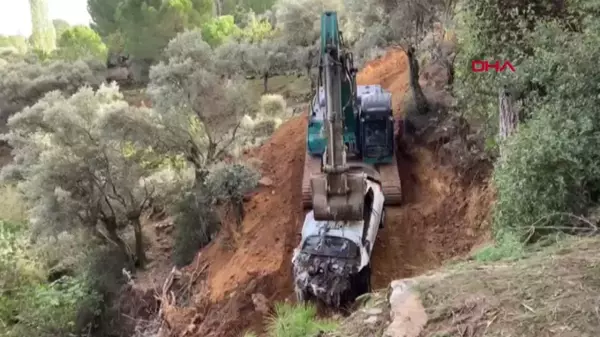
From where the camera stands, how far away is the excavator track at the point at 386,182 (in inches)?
580

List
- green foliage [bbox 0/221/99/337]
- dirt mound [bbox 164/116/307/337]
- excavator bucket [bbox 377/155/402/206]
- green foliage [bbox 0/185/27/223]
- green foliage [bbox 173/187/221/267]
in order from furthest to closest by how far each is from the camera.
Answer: green foliage [bbox 0/185/27/223] < green foliage [bbox 173/187/221/267] < green foliage [bbox 0/221/99/337] < excavator bucket [bbox 377/155/402/206] < dirt mound [bbox 164/116/307/337]

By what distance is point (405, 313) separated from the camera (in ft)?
18.0

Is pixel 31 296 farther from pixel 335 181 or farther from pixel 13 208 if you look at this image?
pixel 335 181

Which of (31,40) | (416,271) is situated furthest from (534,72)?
(31,40)

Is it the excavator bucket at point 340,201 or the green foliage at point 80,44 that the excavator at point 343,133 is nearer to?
the excavator bucket at point 340,201

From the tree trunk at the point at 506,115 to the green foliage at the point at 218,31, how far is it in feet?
77.0

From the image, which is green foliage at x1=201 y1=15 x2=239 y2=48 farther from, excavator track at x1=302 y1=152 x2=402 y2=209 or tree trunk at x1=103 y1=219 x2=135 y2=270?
excavator track at x1=302 y1=152 x2=402 y2=209

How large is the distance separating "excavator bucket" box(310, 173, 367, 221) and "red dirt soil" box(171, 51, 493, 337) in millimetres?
1910

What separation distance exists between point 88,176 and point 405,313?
40.0ft

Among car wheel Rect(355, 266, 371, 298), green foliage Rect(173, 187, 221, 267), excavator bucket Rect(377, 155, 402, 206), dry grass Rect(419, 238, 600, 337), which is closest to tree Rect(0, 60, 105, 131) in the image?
green foliage Rect(173, 187, 221, 267)

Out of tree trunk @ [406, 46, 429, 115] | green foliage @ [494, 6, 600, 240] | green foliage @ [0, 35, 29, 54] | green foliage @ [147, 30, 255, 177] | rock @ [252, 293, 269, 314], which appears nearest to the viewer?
green foliage @ [494, 6, 600, 240]

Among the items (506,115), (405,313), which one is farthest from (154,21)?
(405,313)

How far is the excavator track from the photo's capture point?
14742 millimetres

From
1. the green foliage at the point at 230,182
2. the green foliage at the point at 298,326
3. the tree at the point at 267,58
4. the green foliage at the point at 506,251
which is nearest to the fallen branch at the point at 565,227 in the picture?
the green foliage at the point at 506,251
